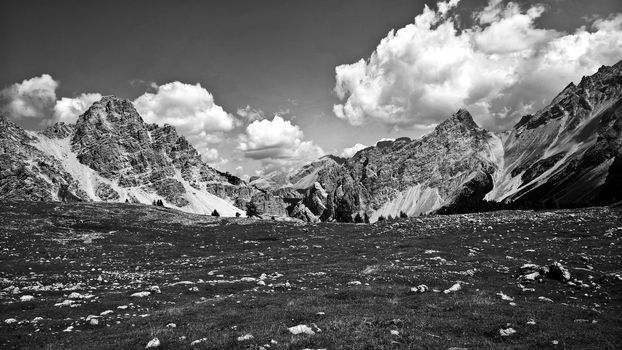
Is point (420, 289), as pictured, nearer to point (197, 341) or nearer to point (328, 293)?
point (328, 293)

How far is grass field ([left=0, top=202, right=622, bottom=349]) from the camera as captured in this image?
16.7 meters

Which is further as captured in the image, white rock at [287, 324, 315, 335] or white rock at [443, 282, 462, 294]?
white rock at [443, 282, 462, 294]

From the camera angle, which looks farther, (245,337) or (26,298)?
(26,298)

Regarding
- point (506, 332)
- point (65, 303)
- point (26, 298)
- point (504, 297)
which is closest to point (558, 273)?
point (504, 297)

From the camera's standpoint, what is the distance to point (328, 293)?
1102 inches

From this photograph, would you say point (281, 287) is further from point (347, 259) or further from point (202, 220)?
point (202, 220)

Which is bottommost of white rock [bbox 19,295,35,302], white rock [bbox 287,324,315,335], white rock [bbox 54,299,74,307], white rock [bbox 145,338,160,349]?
white rock [bbox 54,299,74,307]

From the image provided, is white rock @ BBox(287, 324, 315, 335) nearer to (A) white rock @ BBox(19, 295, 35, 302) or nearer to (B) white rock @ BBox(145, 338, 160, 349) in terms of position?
(B) white rock @ BBox(145, 338, 160, 349)

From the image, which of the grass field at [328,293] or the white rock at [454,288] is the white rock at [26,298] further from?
the white rock at [454,288]

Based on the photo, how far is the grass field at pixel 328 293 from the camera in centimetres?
1666

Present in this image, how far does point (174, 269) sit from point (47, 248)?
3071 centimetres

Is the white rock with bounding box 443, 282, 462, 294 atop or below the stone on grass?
below

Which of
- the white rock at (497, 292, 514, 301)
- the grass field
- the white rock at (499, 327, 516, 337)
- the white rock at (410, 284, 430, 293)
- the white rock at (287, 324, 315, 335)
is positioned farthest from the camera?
the white rock at (410, 284, 430, 293)

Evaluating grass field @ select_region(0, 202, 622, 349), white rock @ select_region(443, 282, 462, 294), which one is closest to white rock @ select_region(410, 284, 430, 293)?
grass field @ select_region(0, 202, 622, 349)
